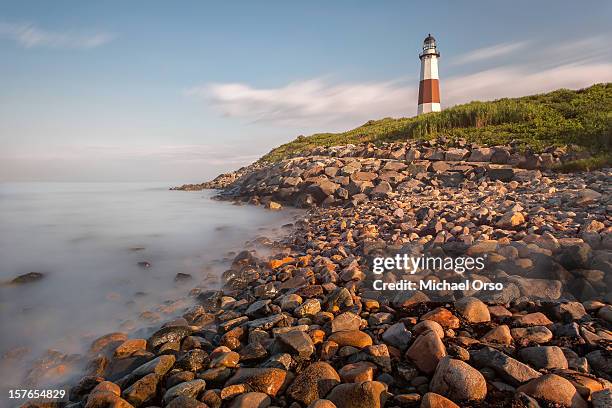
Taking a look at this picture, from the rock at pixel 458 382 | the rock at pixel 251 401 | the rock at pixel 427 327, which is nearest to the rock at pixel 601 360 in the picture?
the rock at pixel 458 382

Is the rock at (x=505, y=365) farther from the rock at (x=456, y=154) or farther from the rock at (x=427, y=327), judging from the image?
the rock at (x=456, y=154)

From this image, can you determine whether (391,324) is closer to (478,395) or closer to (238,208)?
(478,395)

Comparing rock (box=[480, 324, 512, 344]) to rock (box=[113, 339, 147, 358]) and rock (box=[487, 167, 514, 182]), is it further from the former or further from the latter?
rock (box=[487, 167, 514, 182])

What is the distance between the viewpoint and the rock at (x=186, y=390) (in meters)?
2.81

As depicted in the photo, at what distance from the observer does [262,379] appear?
286cm

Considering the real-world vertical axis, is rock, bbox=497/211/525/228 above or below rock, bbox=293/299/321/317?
above

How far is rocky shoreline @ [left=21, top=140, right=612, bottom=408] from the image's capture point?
264 centimetres

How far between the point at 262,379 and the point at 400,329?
136 cm

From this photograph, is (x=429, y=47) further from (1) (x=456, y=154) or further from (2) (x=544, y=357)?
(2) (x=544, y=357)

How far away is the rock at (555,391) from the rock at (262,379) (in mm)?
1793

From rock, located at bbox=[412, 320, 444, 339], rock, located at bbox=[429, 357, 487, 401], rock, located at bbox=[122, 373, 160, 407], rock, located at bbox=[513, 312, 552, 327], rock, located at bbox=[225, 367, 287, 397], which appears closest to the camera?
rock, located at bbox=[429, 357, 487, 401]

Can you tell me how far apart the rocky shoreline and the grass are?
A: 292 inches

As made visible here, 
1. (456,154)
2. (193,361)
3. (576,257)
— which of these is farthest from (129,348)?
(456,154)

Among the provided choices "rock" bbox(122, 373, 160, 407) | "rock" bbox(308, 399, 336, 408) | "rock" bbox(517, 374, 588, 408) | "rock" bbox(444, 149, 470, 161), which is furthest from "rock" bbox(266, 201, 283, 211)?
"rock" bbox(517, 374, 588, 408)
